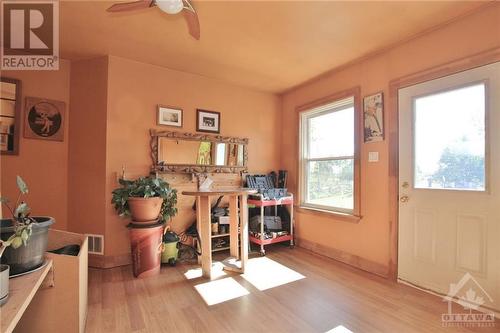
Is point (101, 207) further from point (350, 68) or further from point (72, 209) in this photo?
point (350, 68)

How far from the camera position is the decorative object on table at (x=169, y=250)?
113 inches

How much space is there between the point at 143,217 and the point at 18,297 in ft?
5.32

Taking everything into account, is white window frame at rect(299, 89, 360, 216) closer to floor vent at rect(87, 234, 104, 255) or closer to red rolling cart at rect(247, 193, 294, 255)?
red rolling cart at rect(247, 193, 294, 255)

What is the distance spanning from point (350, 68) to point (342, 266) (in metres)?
2.49

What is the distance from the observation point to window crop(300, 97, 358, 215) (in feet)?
10.3

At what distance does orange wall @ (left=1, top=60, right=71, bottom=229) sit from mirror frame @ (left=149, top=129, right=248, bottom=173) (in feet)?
3.51

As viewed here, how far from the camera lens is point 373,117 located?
2799mm

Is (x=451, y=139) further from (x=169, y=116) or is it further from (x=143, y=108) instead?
(x=143, y=108)

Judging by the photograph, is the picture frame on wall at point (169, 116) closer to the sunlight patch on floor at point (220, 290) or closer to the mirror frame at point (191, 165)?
the mirror frame at point (191, 165)

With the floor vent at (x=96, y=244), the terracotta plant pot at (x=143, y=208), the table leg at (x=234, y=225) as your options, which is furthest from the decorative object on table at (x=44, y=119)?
the table leg at (x=234, y=225)

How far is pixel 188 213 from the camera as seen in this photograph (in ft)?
11.1

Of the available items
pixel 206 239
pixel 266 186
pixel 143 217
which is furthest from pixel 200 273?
pixel 266 186

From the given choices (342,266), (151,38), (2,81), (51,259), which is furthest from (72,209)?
(342,266)

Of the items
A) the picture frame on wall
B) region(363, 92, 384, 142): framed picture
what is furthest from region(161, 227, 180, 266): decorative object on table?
region(363, 92, 384, 142): framed picture
